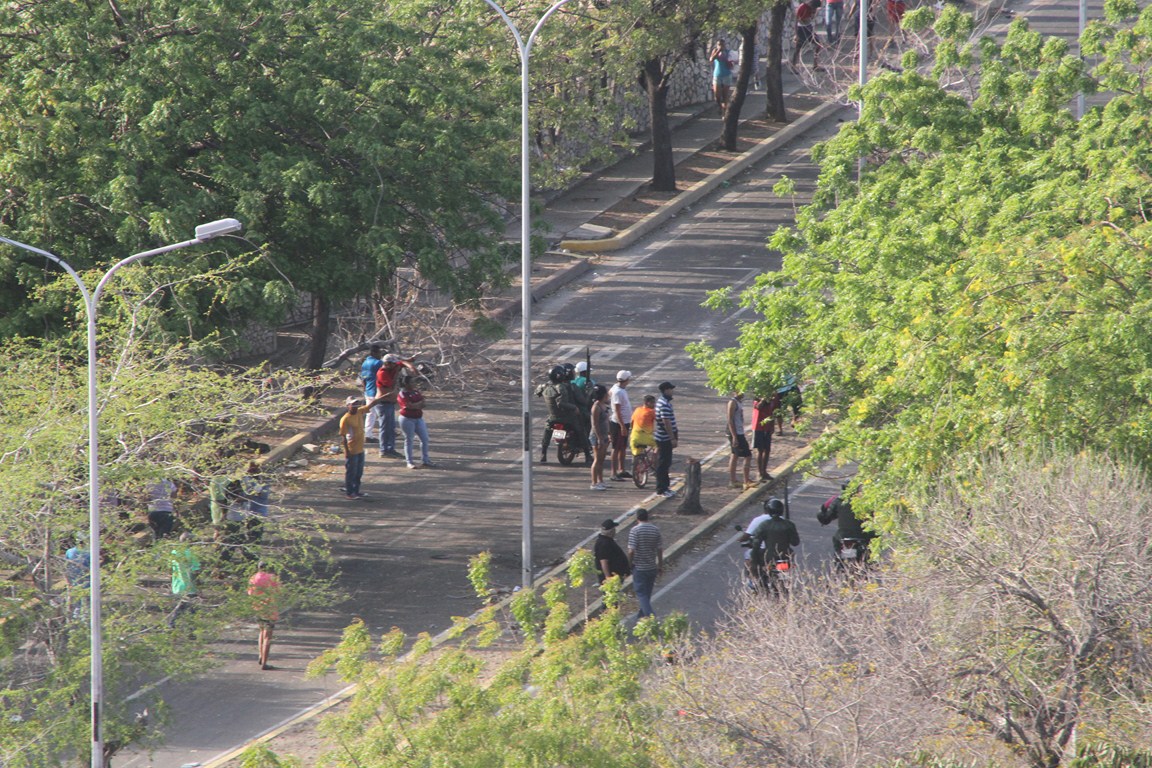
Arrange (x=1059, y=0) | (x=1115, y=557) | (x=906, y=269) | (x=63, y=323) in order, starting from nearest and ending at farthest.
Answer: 1. (x=1115, y=557)
2. (x=906, y=269)
3. (x=63, y=323)
4. (x=1059, y=0)

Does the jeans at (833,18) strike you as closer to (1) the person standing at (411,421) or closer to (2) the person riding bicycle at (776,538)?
(1) the person standing at (411,421)

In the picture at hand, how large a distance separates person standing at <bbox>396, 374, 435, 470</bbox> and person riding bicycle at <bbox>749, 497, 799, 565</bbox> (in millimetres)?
6449

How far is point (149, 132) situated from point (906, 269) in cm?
926

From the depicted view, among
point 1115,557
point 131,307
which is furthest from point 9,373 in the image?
point 1115,557

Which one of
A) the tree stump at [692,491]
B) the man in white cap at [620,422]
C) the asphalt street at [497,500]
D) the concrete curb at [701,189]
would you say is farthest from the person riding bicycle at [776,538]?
the concrete curb at [701,189]

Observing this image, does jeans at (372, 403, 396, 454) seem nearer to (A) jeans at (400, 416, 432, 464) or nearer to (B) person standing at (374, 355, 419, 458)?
(B) person standing at (374, 355, 419, 458)

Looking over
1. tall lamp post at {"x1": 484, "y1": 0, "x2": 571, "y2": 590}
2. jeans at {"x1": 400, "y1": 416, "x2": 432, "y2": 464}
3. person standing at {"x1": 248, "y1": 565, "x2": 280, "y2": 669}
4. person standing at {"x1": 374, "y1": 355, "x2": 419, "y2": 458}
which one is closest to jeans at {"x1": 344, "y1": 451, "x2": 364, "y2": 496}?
jeans at {"x1": 400, "y1": 416, "x2": 432, "y2": 464}

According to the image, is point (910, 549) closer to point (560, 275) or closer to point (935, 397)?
point (935, 397)

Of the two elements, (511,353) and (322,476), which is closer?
(322,476)

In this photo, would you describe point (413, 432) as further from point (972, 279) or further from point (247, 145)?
point (972, 279)

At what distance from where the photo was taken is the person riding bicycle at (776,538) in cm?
1750

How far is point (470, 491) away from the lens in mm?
22359

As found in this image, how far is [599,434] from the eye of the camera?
22.1 metres

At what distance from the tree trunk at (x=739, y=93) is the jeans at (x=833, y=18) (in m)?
5.47
